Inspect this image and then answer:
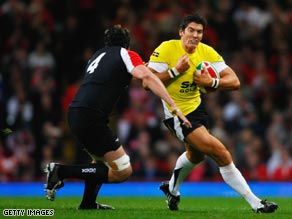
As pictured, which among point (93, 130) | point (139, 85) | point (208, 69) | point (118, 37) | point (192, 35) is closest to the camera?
point (93, 130)

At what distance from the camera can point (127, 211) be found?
10016mm

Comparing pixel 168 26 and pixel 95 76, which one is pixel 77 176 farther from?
pixel 168 26

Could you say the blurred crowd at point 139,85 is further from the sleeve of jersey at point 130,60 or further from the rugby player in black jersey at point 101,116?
the sleeve of jersey at point 130,60

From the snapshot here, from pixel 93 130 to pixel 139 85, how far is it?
8.30 metres

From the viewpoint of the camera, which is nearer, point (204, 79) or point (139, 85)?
point (204, 79)

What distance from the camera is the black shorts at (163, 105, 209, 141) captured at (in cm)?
996

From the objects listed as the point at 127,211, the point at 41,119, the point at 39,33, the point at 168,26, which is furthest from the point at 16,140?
the point at 127,211

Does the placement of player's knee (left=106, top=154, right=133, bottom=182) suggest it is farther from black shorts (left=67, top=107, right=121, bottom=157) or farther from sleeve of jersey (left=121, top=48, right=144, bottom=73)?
sleeve of jersey (left=121, top=48, right=144, bottom=73)

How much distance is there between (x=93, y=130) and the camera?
9492 mm

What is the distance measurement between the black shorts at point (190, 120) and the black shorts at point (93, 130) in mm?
841

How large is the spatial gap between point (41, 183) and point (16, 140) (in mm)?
1255

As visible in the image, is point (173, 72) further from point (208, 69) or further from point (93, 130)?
point (93, 130)
